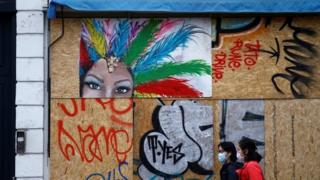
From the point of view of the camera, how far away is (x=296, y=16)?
34.0ft

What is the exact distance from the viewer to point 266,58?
406 inches

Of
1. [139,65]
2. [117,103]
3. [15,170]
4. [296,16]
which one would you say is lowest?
[15,170]

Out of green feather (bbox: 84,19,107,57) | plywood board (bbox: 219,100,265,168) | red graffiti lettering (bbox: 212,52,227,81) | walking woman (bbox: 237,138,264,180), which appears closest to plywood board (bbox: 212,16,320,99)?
red graffiti lettering (bbox: 212,52,227,81)

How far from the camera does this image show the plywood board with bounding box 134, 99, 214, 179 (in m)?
10.1

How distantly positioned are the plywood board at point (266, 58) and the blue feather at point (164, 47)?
46 centimetres

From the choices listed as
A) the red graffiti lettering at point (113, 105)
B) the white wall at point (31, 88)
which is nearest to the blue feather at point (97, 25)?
the white wall at point (31, 88)

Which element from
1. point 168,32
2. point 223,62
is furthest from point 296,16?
point 168,32

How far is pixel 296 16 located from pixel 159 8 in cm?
237

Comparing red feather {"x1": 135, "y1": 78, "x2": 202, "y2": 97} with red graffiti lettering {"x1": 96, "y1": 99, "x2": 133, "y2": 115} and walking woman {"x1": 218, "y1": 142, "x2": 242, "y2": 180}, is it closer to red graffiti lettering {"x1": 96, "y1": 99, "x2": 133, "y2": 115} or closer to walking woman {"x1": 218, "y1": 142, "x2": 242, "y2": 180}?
red graffiti lettering {"x1": 96, "y1": 99, "x2": 133, "y2": 115}

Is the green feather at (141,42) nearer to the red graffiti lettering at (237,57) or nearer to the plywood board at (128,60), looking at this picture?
the plywood board at (128,60)

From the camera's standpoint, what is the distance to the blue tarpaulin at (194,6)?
9.80 metres

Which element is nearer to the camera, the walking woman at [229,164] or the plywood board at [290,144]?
the walking woman at [229,164]
